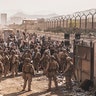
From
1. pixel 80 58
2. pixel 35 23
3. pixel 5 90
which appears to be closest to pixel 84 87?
pixel 80 58

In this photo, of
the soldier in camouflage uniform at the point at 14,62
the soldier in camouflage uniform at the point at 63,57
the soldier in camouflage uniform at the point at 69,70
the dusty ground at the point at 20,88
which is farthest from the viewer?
the soldier in camouflage uniform at the point at 14,62

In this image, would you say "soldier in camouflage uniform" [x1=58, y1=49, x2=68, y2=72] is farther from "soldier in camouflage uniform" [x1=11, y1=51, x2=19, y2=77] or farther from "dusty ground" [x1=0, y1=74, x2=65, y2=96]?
"soldier in camouflage uniform" [x1=11, y1=51, x2=19, y2=77]

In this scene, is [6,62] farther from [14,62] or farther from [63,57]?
[63,57]

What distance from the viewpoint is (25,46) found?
22.6m

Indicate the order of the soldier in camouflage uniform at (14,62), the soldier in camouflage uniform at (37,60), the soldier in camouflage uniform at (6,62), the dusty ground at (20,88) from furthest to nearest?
the soldier in camouflage uniform at (37,60) < the soldier in camouflage uniform at (14,62) < the soldier in camouflage uniform at (6,62) < the dusty ground at (20,88)

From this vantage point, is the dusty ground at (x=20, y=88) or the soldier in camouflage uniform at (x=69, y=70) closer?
the dusty ground at (x=20, y=88)

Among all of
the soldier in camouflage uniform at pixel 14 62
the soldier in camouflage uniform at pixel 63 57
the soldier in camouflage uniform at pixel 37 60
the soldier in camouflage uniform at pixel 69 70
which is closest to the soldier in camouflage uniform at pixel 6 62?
the soldier in camouflage uniform at pixel 14 62

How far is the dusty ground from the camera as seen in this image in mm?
14156

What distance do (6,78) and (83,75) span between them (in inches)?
185

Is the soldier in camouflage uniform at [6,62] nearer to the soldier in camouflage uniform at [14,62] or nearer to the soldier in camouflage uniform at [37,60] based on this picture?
the soldier in camouflage uniform at [14,62]

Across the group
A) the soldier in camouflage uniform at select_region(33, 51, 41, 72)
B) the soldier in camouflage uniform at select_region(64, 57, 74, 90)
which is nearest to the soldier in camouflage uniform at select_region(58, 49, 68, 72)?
the soldier in camouflage uniform at select_region(33, 51, 41, 72)

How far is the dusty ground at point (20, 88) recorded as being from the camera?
14.2 meters

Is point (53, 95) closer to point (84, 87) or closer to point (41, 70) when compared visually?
point (84, 87)

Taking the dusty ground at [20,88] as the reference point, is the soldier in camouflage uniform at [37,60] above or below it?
above
